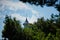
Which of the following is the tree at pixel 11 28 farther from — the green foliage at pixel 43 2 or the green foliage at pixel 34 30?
the green foliage at pixel 43 2

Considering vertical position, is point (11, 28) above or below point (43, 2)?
below

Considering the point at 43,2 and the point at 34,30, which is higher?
the point at 43,2

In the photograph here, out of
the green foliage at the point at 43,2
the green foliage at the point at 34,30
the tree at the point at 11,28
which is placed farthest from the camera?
the tree at the point at 11,28

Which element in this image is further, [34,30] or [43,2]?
[34,30]

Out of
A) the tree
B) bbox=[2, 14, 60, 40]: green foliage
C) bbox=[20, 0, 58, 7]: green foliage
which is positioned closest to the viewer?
bbox=[20, 0, 58, 7]: green foliage

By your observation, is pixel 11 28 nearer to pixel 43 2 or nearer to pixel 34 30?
pixel 34 30

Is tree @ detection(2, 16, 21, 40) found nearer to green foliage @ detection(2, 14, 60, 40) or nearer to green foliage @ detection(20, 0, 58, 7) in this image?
green foliage @ detection(2, 14, 60, 40)

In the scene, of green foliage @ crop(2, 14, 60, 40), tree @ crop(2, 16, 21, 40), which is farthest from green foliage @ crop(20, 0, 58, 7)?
tree @ crop(2, 16, 21, 40)

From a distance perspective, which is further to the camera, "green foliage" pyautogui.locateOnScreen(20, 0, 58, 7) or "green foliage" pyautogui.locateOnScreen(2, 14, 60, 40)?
"green foliage" pyautogui.locateOnScreen(2, 14, 60, 40)

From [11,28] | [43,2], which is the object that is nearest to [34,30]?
[11,28]

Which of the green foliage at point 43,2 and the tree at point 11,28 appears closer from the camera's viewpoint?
the green foliage at point 43,2

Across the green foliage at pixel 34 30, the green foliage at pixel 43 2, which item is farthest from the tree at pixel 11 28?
the green foliage at pixel 43 2

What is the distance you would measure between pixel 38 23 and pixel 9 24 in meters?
3.13

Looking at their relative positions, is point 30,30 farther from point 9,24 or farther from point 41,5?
point 41,5
